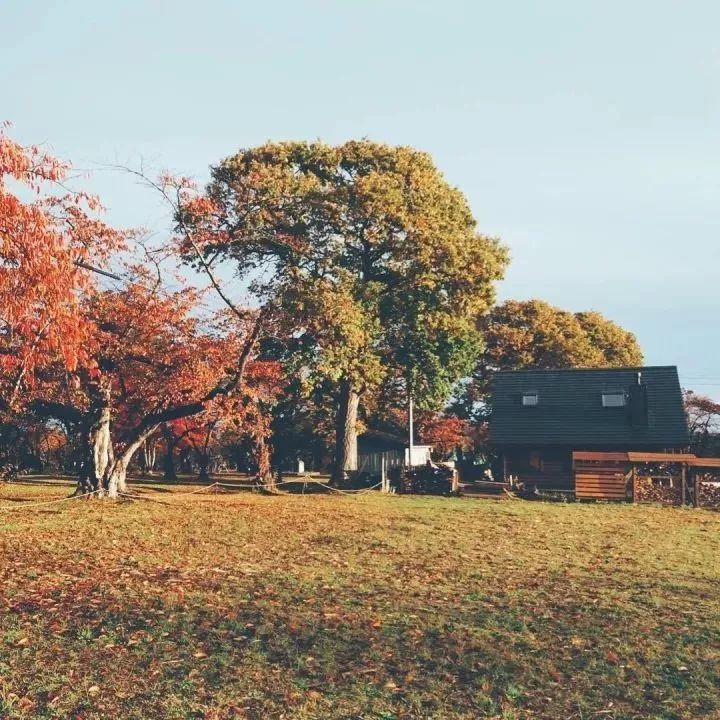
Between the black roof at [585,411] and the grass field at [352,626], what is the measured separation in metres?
21.9

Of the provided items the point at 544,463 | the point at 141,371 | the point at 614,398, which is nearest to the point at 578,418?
the point at 614,398

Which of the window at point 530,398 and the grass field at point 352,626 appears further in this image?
the window at point 530,398

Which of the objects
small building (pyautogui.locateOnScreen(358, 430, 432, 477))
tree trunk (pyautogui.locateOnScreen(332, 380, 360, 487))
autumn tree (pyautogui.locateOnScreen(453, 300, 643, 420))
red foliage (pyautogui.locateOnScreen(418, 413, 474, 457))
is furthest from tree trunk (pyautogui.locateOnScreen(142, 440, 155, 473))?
tree trunk (pyautogui.locateOnScreen(332, 380, 360, 487))

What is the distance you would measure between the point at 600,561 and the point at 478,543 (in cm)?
298

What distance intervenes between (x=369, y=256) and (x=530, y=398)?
12080 mm

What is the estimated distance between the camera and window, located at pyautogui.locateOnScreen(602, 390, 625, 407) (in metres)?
39.0

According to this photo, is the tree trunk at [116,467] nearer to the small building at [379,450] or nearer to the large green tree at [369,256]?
the large green tree at [369,256]

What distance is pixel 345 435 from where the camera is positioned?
3678cm

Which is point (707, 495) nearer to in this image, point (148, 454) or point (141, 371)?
point (141, 371)

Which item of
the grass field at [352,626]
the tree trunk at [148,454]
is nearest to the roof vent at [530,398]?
the grass field at [352,626]

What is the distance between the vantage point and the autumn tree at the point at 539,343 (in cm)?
5503

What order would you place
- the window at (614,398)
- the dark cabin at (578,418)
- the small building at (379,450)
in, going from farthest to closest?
the small building at (379,450)
the window at (614,398)
the dark cabin at (578,418)

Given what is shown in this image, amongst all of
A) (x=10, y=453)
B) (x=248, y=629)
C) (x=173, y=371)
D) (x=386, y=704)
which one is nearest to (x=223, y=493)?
(x=173, y=371)

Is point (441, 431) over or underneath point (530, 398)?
underneath
